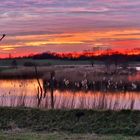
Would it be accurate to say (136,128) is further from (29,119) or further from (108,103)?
(108,103)

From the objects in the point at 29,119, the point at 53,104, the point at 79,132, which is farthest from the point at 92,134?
the point at 53,104

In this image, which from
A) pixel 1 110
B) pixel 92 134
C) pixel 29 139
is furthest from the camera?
pixel 1 110

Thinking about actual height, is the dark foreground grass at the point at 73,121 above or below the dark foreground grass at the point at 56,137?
below

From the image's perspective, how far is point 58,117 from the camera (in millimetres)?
14578

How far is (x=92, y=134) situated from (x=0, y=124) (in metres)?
3.07

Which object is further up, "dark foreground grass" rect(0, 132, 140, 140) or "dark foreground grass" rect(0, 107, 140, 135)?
"dark foreground grass" rect(0, 132, 140, 140)

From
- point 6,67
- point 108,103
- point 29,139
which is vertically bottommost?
point 6,67

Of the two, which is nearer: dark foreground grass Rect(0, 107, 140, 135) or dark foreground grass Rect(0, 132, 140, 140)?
dark foreground grass Rect(0, 132, 140, 140)

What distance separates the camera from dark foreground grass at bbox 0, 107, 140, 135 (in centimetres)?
1348

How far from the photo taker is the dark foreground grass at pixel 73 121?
44.2 feet

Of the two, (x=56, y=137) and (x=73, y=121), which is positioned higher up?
(x=56, y=137)

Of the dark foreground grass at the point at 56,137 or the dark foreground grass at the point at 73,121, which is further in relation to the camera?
the dark foreground grass at the point at 73,121

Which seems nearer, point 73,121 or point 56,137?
point 56,137

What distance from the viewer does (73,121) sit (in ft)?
46.7
